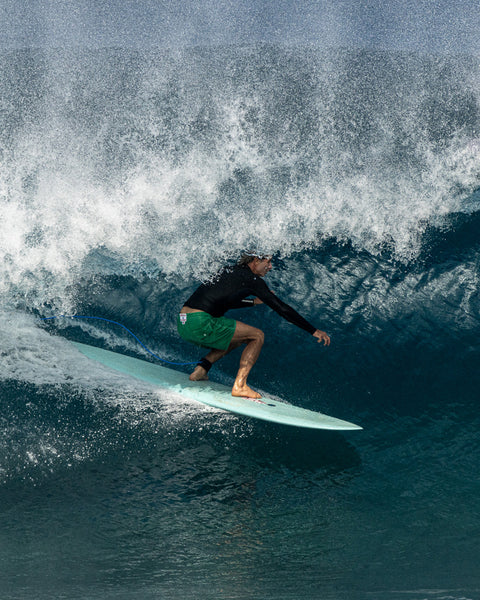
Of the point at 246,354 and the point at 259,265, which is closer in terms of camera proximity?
the point at 259,265

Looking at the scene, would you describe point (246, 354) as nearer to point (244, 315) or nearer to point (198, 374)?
point (198, 374)

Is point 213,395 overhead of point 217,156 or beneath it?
beneath

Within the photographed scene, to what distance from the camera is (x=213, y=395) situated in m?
4.85

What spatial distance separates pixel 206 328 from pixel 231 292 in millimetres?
362

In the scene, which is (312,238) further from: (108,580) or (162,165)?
(108,580)

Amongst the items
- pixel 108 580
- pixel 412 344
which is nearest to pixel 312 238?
pixel 412 344

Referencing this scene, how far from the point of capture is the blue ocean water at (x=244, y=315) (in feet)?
11.1

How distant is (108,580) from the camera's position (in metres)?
3.09

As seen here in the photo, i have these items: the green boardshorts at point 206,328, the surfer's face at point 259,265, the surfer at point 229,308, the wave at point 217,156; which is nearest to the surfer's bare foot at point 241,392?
the surfer at point 229,308

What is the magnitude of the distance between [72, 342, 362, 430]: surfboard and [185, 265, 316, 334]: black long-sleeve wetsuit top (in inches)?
26.4

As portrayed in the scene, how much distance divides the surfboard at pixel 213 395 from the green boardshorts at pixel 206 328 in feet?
1.37

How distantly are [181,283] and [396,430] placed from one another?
296 cm

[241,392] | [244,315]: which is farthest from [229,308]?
[244,315]

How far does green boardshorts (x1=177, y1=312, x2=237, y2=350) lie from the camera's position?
482 cm
